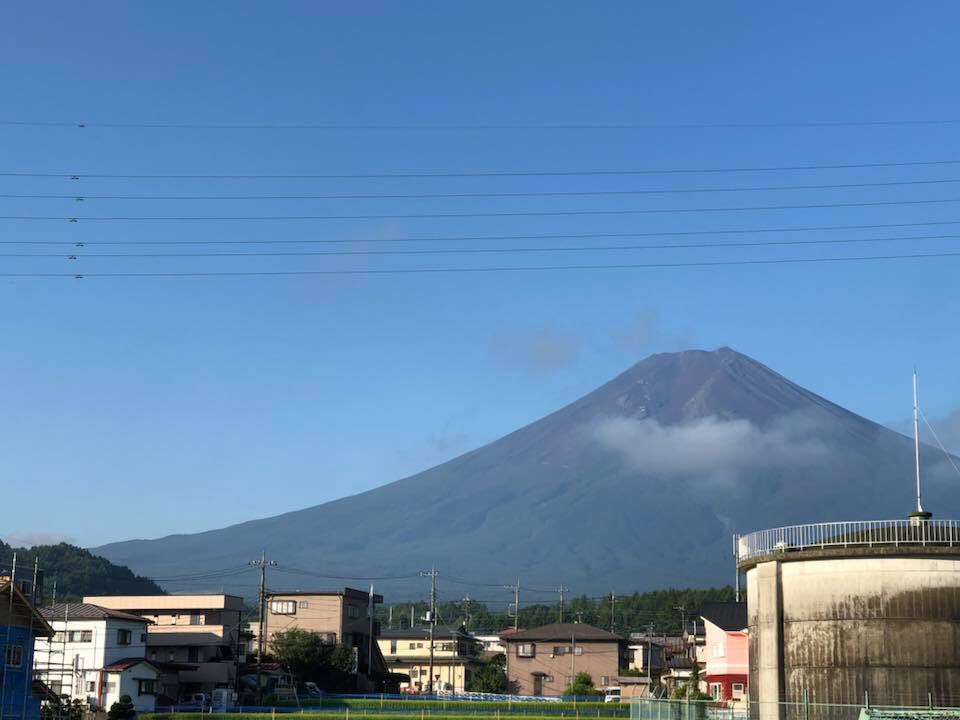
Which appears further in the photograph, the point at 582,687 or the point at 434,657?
the point at 434,657

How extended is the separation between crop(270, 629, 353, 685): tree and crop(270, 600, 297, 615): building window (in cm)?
691

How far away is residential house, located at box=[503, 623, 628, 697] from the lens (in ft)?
299

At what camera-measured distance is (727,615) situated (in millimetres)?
60844

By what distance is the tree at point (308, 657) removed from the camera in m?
83.2

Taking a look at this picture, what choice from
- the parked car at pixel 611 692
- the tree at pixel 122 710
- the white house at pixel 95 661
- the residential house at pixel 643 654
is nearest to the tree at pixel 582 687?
the parked car at pixel 611 692

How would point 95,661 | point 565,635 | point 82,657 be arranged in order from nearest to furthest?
1. point 95,661
2. point 82,657
3. point 565,635

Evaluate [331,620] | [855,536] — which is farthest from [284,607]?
[855,536]

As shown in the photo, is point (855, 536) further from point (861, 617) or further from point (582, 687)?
point (582, 687)

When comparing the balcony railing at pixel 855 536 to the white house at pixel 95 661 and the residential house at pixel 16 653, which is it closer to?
the residential house at pixel 16 653

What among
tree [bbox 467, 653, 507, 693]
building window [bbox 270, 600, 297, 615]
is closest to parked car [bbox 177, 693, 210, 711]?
building window [bbox 270, 600, 297, 615]

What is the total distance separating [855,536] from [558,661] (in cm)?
5503

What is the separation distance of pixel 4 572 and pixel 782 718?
121 feet

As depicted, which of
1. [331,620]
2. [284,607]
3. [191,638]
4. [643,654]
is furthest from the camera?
[643,654]

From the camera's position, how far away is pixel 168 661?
258ft
